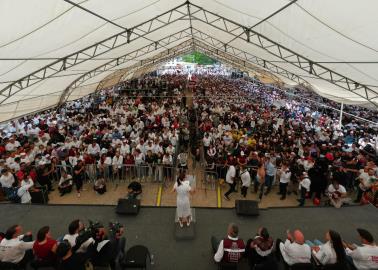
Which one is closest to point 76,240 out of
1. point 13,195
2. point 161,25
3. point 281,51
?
point 13,195

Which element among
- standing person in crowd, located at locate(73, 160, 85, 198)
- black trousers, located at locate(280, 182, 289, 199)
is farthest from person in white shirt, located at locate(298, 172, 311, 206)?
standing person in crowd, located at locate(73, 160, 85, 198)

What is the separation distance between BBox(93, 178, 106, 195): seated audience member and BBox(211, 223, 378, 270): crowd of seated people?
5752mm

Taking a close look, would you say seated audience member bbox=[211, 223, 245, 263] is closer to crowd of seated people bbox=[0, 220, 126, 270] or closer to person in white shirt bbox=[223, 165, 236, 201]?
crowd of seated people bbox=[0, 220, 126, 270]

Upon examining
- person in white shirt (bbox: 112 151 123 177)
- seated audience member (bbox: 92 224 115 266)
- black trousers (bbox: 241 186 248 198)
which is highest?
person in white shirt (bbox: 112 151 123 177)

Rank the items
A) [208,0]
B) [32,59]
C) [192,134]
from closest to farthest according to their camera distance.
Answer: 1. [32,59]
2. [208,0]
3. [192,134]

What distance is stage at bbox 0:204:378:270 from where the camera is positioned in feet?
19.4

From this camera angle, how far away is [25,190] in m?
7.64

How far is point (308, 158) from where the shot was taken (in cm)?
945

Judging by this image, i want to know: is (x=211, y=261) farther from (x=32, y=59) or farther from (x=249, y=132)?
(x=249, y=132)

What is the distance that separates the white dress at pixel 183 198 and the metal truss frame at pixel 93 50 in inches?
239

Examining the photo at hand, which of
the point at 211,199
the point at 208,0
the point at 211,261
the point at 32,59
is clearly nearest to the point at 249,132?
the point at 211,199

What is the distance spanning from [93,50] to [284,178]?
843 centimetres

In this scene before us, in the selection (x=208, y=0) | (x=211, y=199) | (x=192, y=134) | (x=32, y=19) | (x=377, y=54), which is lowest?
(x=211, y=199)

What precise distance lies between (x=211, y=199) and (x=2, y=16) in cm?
751
